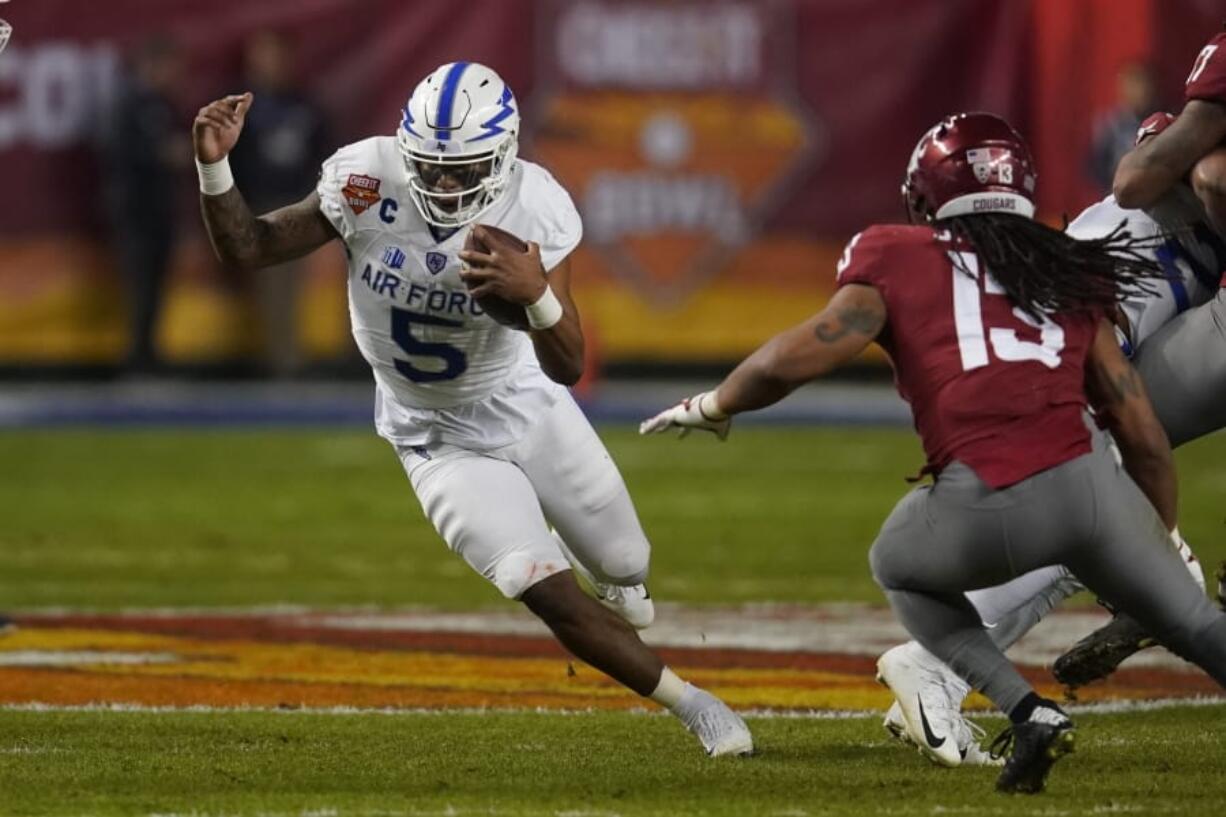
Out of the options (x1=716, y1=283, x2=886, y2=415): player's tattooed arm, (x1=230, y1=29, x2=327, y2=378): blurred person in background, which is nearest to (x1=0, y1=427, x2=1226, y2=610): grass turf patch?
(x1=230, y1=29, x2=327, y2=378): blurred person in background

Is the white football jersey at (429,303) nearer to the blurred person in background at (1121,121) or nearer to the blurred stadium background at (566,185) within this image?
the blurred stadium background at (566,185)

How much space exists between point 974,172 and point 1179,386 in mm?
857

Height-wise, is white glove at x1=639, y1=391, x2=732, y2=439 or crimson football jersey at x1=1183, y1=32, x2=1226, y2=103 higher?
crimson football jersey at x1=1183, y1=32, x2=1226, y2=103

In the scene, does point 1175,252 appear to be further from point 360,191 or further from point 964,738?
point 360,191

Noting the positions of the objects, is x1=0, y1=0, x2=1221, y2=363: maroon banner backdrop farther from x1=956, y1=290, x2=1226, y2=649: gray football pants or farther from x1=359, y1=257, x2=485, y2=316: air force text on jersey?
x1=956, y1=290, x2=1226, y2=649: gray football pants

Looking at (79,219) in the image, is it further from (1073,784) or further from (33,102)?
(1073,784)

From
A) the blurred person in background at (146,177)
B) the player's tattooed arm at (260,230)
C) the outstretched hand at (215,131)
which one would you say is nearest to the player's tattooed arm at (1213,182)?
the player's tattooed arm at (260,230)

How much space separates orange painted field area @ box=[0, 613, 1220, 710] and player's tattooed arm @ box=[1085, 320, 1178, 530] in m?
1.48

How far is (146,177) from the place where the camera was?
13820mm

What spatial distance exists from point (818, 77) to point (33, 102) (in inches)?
180

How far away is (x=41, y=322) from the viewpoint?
1402 cm

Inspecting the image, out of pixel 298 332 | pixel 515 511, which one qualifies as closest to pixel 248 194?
pixel 298 332

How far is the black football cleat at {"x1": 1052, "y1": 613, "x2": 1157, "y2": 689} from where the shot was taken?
17.1 feet

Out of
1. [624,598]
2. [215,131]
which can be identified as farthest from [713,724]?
[215,131]
